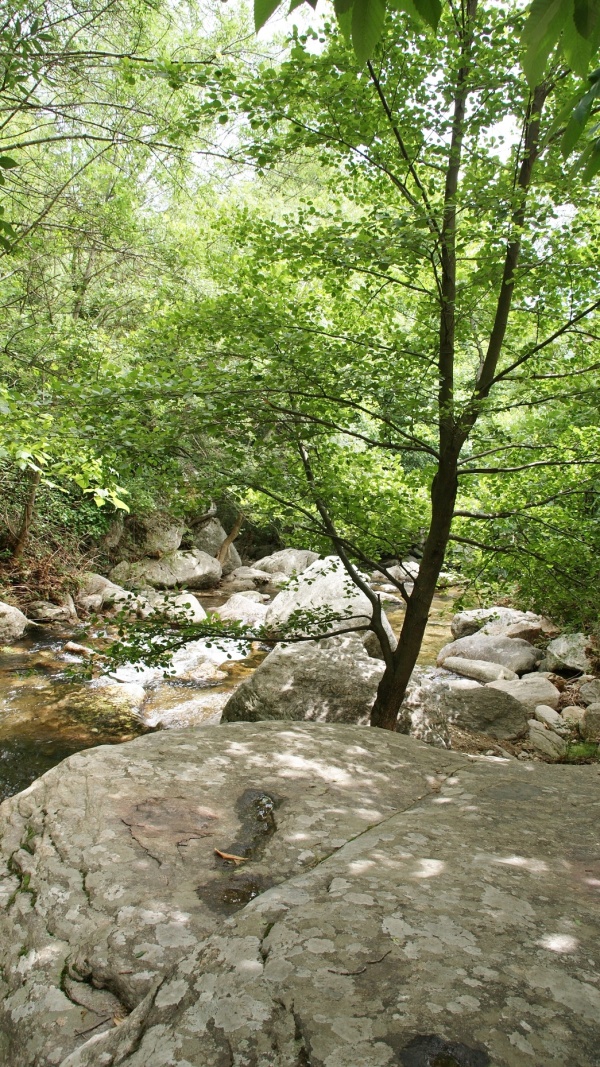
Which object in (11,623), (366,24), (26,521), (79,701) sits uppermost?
(366,24)

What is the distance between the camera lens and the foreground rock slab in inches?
51.5

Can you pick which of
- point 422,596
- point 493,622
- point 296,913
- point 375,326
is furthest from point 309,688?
point 493,622

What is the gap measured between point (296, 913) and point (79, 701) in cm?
685

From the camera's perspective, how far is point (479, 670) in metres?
9.80

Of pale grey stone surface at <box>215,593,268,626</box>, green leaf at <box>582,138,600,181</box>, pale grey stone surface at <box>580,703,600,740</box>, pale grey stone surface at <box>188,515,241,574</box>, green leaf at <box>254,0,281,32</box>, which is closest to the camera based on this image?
green leaf at <box>254,0,281,32</box>

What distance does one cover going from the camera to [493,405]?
4.12 meters

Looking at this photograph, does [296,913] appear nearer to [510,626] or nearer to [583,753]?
[583,753]

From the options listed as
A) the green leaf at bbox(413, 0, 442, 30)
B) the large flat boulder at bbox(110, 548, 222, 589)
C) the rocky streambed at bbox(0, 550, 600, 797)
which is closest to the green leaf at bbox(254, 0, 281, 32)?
the green leaf at bbox(413, 0, 442, 30)

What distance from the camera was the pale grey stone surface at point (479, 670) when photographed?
9695mm

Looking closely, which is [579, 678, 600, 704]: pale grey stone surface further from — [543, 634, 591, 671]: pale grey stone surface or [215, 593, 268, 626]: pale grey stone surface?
[215, 593, 268, 626]: pale grey stone surface

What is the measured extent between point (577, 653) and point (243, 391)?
8.26 metres

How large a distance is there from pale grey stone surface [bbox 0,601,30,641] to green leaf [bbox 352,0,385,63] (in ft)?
33.9

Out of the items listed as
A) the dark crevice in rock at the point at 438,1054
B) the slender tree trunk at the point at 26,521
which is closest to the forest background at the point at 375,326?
the dark crevice in rock at the point at 438,1054

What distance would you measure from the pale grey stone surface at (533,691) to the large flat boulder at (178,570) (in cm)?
797
